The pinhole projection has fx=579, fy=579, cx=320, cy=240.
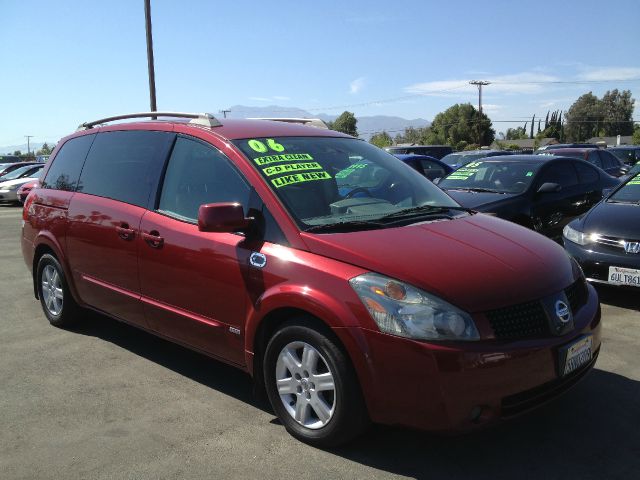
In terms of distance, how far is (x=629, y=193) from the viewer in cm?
678

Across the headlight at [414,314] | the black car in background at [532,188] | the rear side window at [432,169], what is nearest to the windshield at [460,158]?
the rear side window at [432,169]

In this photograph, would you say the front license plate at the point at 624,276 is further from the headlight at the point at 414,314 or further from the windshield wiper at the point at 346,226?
the headlight at the point at 414,314

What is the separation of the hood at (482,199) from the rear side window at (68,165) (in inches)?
179

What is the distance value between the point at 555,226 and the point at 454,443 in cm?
577

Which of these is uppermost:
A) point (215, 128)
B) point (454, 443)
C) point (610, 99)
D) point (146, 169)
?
point (610, 99)

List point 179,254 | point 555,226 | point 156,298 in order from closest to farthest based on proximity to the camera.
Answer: point 179,254, point 156,298, point 555,226

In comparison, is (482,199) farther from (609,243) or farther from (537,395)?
(537,395)

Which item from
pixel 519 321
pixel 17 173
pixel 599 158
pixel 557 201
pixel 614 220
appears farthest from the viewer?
pixel 17 173

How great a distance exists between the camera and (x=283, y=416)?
326 centimetres

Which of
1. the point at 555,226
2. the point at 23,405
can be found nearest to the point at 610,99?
the point at 555,226

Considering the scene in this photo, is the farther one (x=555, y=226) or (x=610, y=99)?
(x=610, y=99)

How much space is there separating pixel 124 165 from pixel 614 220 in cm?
483

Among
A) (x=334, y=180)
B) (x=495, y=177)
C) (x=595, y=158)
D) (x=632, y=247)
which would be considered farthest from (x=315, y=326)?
(x=595, y=158)

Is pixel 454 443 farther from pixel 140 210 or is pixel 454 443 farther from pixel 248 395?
pixel 140 210
